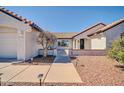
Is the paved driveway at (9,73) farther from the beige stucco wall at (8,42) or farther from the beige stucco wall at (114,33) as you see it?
the beige stucco wall at (114,33)

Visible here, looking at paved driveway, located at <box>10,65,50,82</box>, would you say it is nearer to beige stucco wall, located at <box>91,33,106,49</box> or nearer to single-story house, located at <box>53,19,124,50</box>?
single-story house, located at <box>53,19,124,50</box>

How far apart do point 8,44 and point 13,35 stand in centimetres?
93

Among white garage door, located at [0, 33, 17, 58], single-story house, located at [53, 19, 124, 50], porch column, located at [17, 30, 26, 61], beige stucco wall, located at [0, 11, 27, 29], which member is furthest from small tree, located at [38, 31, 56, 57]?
single-story house, located at [53, 19, 124, 50]

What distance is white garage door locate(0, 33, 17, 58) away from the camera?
1525cm

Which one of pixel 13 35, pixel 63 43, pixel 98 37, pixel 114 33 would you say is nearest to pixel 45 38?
pixel 13 35

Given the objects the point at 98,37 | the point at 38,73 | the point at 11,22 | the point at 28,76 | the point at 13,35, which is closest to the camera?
the point at 28,76

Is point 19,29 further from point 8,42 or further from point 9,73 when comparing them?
point 9,73

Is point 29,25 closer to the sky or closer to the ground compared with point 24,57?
closer to the sky

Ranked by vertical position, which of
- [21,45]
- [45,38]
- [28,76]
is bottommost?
[28,76]

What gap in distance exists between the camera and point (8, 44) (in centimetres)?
1532

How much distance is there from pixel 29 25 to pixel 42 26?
25.8 feet

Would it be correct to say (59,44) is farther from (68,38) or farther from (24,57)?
(24,57)
